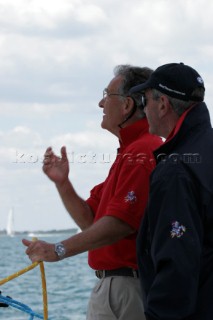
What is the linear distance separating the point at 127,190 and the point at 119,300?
0.57m

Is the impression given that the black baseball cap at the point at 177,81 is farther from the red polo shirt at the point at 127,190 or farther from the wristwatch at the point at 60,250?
the wristwatch at the point at 60,250

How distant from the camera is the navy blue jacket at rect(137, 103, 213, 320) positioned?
3068 millimetres

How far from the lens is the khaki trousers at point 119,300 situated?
4.10m

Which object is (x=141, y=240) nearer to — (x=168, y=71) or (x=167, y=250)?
(x=167, y=250)

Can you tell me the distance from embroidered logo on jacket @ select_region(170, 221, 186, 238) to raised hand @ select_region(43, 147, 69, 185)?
126 cm

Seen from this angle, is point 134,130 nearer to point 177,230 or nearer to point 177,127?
point 177,127

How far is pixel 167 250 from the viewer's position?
3.09m

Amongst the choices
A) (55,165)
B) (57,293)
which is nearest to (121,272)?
(55,165)

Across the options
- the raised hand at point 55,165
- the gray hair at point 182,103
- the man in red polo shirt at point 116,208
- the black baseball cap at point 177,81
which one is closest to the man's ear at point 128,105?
the man in red polo shirt at point 116,208

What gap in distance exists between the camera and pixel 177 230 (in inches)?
122

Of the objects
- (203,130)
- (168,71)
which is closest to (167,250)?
(203,130)

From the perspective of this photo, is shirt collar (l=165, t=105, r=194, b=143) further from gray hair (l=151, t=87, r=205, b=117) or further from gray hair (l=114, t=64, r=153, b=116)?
gray hair (l=114, t=64, r=153, b=116)

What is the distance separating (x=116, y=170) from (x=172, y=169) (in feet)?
3.34

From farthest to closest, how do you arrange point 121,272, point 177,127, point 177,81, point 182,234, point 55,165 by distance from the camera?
point 55,165 < point 121,272 < point 177,81 < point 177,127 < point 182,234
